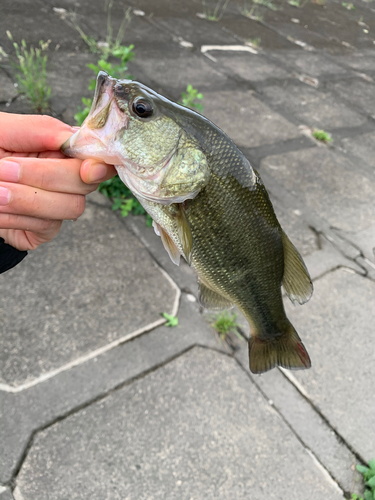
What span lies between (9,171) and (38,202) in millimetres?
128

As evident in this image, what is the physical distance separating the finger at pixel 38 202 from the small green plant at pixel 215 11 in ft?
25.6

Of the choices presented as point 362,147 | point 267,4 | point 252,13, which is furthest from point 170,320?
point 267,4

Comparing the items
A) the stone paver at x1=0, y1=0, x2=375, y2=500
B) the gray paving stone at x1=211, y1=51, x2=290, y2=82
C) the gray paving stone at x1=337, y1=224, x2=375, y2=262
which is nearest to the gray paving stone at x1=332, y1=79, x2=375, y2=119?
the gray paving stone at x1=211, y1=51, x2=290, y2=82

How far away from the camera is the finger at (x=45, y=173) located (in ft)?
3.62

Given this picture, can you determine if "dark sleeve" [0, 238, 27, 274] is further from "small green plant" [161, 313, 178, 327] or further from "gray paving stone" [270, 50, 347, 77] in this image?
"gray paving stone" [270, 50, 347, 77]

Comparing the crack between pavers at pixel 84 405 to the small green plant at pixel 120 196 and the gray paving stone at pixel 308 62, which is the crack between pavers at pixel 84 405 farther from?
the gray paving stone at pixel 308 62

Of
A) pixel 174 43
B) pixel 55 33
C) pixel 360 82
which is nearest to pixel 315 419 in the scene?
pixel 55 33

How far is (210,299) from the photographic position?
1.62 metres

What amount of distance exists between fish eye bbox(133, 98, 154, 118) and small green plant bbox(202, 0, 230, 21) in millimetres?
7672

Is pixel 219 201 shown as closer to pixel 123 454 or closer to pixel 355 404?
pixel 123 454

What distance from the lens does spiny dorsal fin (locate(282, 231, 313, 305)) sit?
4.58ft

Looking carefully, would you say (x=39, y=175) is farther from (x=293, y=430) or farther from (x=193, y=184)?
(x=293, y=430)

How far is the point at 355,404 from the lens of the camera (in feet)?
7.38

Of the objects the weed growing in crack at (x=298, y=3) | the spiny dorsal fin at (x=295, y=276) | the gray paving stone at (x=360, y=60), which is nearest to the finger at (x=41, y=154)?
the spiny dorsal fin at (x=295, y=276)
